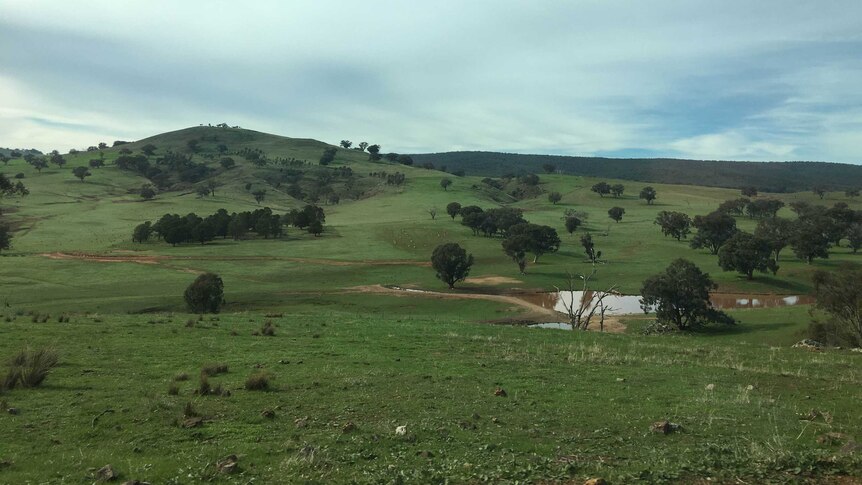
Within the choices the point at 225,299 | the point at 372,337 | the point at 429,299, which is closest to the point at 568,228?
→ the point at 429,299

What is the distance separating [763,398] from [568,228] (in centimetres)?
11130

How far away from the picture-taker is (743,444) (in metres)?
11.8

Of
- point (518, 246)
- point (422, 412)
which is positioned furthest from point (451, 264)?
point (422, 412)

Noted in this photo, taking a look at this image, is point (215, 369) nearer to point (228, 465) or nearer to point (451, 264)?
point (228, 465)

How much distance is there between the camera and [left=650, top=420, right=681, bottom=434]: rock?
12649mm

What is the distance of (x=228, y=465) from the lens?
9.77 m

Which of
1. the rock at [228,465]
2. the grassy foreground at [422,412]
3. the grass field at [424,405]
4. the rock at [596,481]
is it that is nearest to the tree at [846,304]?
the grass field at [424,405]

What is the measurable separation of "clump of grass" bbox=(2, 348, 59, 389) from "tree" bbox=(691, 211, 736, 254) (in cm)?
10699

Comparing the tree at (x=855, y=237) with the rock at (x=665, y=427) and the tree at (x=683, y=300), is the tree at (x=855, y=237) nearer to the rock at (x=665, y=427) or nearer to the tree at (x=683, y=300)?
the tree at (x=683, y=300)

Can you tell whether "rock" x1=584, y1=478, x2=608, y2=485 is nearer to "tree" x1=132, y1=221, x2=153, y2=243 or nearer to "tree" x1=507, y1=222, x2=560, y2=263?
"tree" x1=507, y1=222, x2=560, y2=263

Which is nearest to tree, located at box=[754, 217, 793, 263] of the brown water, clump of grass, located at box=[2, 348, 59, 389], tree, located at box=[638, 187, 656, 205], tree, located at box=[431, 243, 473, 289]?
the brown water

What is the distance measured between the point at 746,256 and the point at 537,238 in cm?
3244

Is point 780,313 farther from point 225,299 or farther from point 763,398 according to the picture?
point 225,299

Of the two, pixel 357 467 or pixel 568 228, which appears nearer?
pixel 357 467
